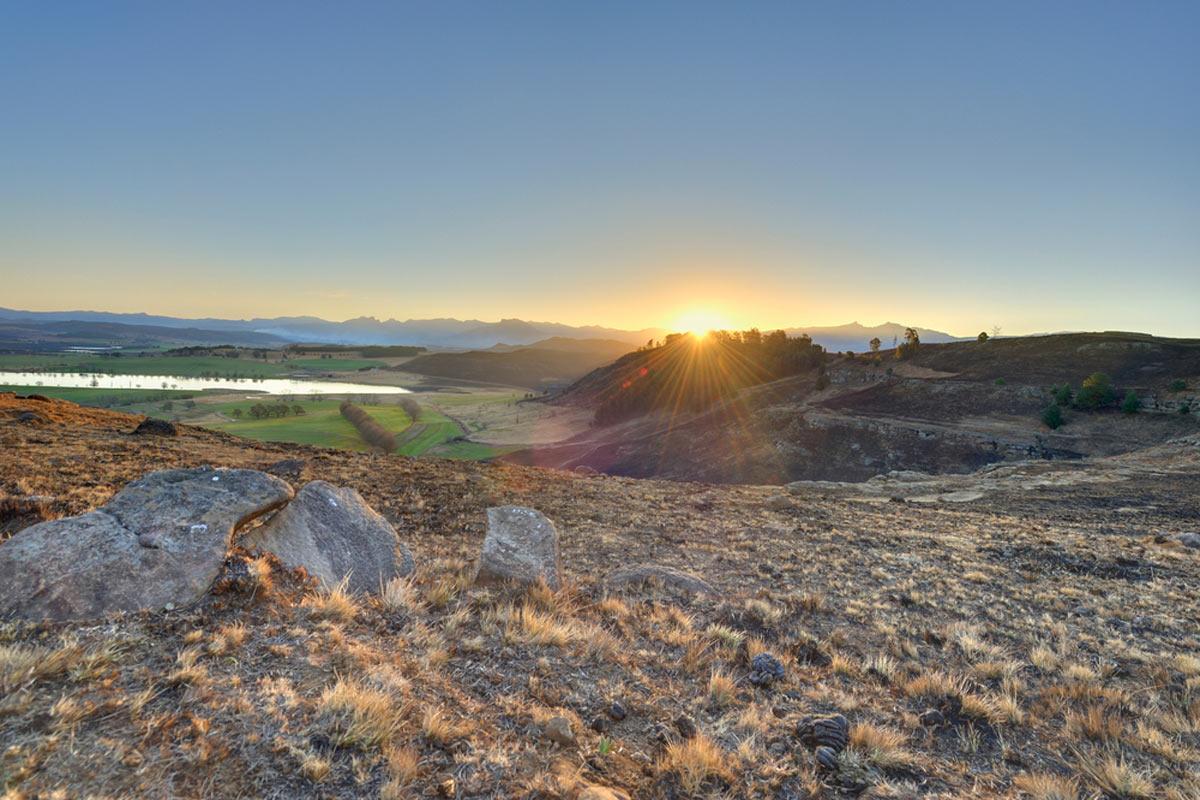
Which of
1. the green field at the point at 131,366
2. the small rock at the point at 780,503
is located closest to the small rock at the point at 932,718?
the small rock at the point at 780,503

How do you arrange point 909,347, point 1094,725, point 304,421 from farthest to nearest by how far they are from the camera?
1. point 304,421
2. point 909,347
3. point 1094,725

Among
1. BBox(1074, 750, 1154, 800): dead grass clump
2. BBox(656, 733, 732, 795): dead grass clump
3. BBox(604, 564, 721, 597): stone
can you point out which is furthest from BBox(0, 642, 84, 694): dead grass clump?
BBox(1074, 750, 1154, 800): dead grass clump

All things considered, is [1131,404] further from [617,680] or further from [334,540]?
[334,540]

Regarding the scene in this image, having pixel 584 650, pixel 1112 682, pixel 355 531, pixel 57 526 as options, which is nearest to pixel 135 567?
pixel 57 526

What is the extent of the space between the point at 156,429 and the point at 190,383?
190700mm

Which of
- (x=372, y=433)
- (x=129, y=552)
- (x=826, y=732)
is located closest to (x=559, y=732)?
(x=826, y=732)

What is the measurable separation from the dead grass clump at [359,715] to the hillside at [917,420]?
44.7m

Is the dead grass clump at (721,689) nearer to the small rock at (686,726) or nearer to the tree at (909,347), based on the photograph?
the small rock at (686,726)

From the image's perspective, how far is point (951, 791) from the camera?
465cm

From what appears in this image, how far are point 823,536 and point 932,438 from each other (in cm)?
3507

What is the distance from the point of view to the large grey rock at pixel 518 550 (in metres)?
8.31

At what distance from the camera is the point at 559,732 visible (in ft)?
14.7

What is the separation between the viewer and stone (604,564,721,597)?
984 cm

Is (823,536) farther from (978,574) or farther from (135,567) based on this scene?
(135,567)
